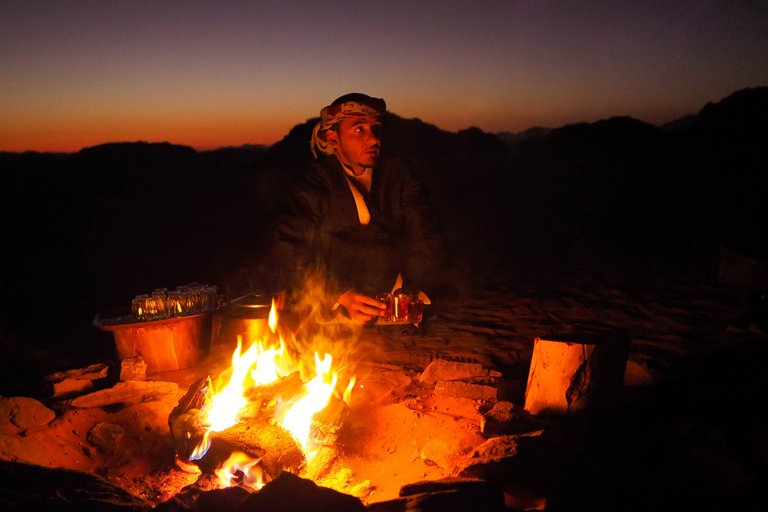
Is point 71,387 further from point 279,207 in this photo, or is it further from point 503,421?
point 279,207

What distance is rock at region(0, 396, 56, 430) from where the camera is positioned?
304cm

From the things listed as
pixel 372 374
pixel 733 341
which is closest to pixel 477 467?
pixel 372 374

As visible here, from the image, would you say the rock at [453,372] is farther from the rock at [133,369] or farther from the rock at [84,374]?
the rock at [84,374]

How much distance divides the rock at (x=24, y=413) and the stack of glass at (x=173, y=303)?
1.05 m

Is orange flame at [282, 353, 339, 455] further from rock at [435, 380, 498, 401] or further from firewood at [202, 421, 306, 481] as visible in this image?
rock at [435, 380, 498, 401]

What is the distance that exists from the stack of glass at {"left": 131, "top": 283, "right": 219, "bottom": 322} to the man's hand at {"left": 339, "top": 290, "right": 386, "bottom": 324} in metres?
1.19

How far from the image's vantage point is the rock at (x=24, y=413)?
120 inches

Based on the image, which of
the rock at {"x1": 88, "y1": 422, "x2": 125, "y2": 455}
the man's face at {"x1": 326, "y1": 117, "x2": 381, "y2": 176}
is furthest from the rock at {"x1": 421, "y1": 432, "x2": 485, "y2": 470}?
the man's face at {"x1": 326, "y1": 117, "x2": 381, "y2": 176}

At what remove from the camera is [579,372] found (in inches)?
123

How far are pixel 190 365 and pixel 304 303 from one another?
3.58 ft

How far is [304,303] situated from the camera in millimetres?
4398

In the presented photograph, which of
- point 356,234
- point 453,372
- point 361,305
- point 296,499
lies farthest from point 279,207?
point 296,499

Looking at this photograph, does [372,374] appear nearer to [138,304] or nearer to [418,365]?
[418,365]

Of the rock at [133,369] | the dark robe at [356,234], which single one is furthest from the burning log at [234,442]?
the dark robe at [356,234]
